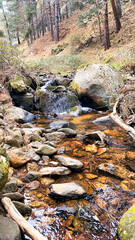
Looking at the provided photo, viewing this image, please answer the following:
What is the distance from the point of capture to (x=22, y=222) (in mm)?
1883

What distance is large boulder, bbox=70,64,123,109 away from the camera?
8.51 m

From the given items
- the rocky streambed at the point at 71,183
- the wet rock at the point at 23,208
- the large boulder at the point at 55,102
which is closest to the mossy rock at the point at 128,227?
the rocky streambed at the point at 71,183

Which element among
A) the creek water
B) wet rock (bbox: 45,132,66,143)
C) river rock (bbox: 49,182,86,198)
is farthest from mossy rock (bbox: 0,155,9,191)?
wet rock (bbox: 45,132,66,143)

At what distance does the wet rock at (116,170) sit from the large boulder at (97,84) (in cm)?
488

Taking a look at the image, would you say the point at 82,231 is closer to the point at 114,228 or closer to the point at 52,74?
the point at 114,228

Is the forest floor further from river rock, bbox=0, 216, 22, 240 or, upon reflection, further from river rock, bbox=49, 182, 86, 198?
river rock, bbox=0, 216, 22, 240

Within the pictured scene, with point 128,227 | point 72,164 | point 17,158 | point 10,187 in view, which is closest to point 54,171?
point 72,164

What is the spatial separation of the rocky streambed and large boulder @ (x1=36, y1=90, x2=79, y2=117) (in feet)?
12.1

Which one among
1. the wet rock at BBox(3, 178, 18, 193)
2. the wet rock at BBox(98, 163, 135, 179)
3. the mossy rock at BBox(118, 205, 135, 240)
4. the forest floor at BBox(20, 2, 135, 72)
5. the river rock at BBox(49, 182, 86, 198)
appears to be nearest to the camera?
the mossy rock at BBox(118, 205, 135, 240)

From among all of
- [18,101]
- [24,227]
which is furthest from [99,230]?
[18,101]

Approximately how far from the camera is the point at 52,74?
44.2ft

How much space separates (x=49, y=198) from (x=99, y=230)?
959 millimetres

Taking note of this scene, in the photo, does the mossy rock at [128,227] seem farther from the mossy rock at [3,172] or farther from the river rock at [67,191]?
the mossy rock at [3,172]

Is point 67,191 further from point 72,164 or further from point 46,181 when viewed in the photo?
point 72,164
